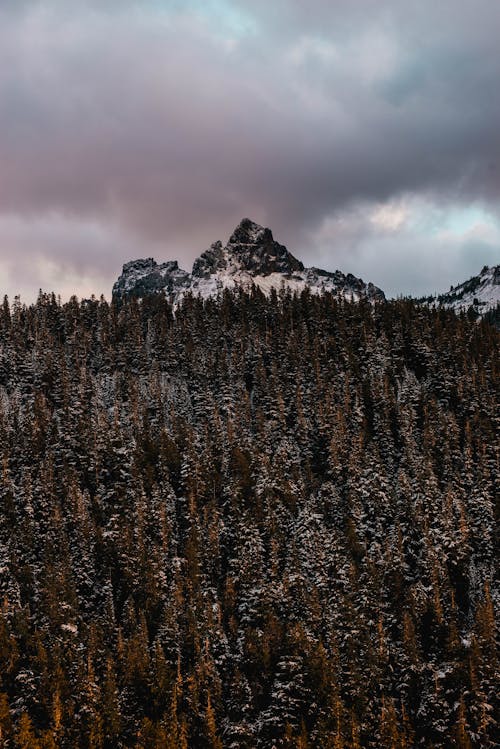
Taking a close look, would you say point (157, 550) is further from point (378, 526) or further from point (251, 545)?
point (378, 526)

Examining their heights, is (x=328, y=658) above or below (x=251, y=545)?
below

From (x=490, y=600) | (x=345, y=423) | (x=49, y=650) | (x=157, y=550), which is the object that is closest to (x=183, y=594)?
(x=157, y=550)

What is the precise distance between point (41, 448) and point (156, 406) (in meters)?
29.2

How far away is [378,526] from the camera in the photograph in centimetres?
12131

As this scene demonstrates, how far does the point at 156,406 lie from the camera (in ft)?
521

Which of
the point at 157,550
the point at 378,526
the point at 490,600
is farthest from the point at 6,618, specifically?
the point at 490,600

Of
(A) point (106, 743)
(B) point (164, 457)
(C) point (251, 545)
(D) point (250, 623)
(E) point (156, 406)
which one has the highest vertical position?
(E) point (156, 406)

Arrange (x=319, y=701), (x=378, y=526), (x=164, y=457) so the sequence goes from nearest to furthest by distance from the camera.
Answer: (x=319, y=701), (x=378, y=526), (x=164, y=457)

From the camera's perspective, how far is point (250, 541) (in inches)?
4582

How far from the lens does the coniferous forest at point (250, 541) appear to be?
3275 inches

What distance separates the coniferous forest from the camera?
8319 cm

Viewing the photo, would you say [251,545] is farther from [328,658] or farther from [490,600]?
[490,600]

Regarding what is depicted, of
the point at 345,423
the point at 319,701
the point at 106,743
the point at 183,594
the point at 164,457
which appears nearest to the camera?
the point at 106,743

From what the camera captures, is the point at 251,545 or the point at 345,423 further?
the point at 345,423
